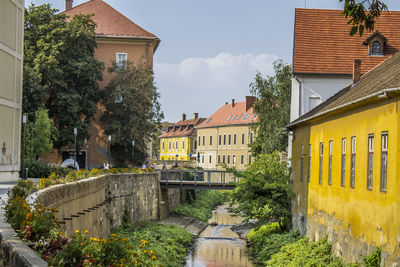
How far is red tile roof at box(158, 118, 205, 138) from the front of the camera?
10788 cm

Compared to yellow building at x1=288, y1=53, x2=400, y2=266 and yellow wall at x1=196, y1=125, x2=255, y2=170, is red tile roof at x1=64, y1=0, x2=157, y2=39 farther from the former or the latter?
yellow building at x1=288, y1=53, x2=400, y2=266

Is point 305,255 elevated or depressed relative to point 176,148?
depressed

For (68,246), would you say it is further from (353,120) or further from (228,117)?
(228,117)

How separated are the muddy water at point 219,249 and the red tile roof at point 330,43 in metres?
9.76

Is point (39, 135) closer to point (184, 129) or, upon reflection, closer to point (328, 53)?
point (328, 53)

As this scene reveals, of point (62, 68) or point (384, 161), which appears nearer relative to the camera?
point (384, 161)

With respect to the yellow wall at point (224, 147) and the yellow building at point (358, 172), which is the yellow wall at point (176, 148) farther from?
the yellow building at point (358, 172)

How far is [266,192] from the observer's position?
1281 inches

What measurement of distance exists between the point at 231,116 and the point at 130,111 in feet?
126

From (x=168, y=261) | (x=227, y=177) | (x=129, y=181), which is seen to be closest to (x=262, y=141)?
(x=227, y=177)

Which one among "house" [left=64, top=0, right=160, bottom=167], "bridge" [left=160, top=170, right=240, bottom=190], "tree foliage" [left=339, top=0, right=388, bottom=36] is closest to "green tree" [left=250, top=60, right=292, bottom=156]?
"bridge" [left=160, top=170, right=240, bottom=190]

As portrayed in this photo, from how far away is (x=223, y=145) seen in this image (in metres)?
91.1

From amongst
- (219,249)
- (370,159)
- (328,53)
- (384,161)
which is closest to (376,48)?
(328,53)

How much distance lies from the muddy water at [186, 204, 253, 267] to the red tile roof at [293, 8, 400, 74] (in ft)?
32.0
